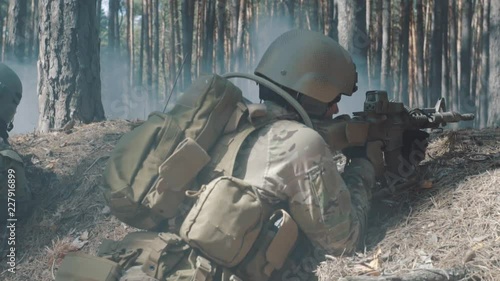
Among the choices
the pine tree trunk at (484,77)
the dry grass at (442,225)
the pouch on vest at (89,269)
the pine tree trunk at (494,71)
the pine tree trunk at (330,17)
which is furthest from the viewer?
the pine tree trunk at (330,17)

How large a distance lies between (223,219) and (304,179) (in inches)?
18.0

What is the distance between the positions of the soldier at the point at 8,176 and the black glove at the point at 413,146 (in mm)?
2882

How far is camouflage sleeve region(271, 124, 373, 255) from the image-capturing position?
11.4 feet

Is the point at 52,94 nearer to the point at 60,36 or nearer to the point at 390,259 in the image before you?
the point at 60,36

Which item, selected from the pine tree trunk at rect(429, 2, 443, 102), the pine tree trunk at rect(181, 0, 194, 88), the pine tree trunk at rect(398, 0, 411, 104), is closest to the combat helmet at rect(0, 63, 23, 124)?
the pine tree trunk at rect(181, 0, 194, 88)

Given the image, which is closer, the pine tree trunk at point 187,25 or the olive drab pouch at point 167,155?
the olive drab pouch at point 167,155

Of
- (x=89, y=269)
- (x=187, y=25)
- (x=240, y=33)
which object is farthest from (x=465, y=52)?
(x=89, y=269)

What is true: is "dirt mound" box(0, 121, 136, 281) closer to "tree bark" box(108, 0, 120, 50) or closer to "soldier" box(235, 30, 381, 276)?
"soldier" box(235, 30, 381, 276)

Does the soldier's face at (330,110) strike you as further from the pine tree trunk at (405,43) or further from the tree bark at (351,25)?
the pine tree trunk at (405,43)

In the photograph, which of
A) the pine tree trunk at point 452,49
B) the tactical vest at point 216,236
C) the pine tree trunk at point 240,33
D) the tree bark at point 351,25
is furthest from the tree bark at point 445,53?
the tactical vest at point 216,236

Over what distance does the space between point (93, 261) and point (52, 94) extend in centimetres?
436

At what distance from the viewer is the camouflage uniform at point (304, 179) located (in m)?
3.49

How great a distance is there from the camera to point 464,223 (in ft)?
13.1

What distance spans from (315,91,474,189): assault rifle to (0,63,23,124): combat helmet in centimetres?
307
